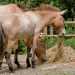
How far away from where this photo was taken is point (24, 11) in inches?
377

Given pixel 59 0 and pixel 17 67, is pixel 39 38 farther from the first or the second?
pixel 59 0

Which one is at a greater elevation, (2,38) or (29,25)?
(29,25)

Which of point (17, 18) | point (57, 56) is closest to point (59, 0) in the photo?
point (57, 56)

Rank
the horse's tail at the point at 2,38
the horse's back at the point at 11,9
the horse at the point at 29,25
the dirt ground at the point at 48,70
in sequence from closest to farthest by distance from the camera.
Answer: the dirt ground at the point at 48,70 → the horse's tail at the point at 2,38 → the horse at the point at 29,25 → the horse's back at the point at 11,9

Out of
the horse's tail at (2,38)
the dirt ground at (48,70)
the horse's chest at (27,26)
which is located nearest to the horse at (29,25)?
the horse's chest at (27,26)

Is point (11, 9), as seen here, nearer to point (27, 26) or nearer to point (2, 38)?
point (27, 26)

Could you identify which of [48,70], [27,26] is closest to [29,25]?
[27,26]

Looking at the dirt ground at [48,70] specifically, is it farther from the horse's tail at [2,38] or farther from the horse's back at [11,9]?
the horse's back at [11,9]

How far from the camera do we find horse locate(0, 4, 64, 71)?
853cm

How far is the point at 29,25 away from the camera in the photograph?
903cm

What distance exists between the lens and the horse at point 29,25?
28.0 feet

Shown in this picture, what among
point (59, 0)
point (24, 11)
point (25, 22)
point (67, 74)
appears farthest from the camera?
point (59, 0)

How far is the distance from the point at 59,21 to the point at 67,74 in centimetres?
222

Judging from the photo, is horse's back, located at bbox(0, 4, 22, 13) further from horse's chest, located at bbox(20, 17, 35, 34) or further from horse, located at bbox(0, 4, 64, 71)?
horse's chest, located at bbox(20, 17, 35, 34)
